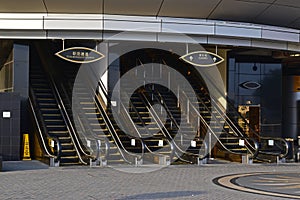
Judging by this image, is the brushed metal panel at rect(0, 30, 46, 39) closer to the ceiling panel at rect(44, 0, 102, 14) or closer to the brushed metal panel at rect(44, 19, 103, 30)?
the brushed metal panel at rect(44, 19, 103, 30)

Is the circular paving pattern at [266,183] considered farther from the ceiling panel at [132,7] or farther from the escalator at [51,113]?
the ceiling panel at [132,7]

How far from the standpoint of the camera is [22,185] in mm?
12344

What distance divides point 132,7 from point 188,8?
6.94 feet

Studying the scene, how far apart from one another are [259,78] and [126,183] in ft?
47.4

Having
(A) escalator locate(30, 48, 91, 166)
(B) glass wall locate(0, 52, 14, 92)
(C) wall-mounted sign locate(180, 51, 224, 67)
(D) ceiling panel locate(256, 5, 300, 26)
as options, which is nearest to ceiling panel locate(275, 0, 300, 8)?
(D) ceiling panel locate(256, 5, 300, 26)

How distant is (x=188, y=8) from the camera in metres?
18.8

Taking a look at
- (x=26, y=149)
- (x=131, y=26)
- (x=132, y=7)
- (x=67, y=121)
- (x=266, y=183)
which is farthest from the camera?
(x=67, y=121)

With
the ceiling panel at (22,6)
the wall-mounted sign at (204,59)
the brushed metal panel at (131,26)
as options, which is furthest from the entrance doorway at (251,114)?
the ceiling panel at (22,6)

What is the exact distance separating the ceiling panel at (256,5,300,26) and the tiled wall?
10083 millimetres

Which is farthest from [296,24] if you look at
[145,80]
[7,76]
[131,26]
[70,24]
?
[7,76]

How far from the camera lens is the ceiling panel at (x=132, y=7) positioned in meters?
18.1

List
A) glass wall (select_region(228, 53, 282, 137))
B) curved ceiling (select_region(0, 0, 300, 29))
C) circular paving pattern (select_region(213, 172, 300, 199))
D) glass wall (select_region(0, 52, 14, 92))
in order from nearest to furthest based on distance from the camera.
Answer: circular paving pattern (select_region(213, 172, 300, 199)) < curved ceiling (select_region(0, 0, 300, 29)) < glass wall (select_region(0, 52, 14, 92)) < glass wall (select_region(228, 53, 282, 137))

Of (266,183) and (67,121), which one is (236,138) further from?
(266,183)

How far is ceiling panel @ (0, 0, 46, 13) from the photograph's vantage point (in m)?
17.7
